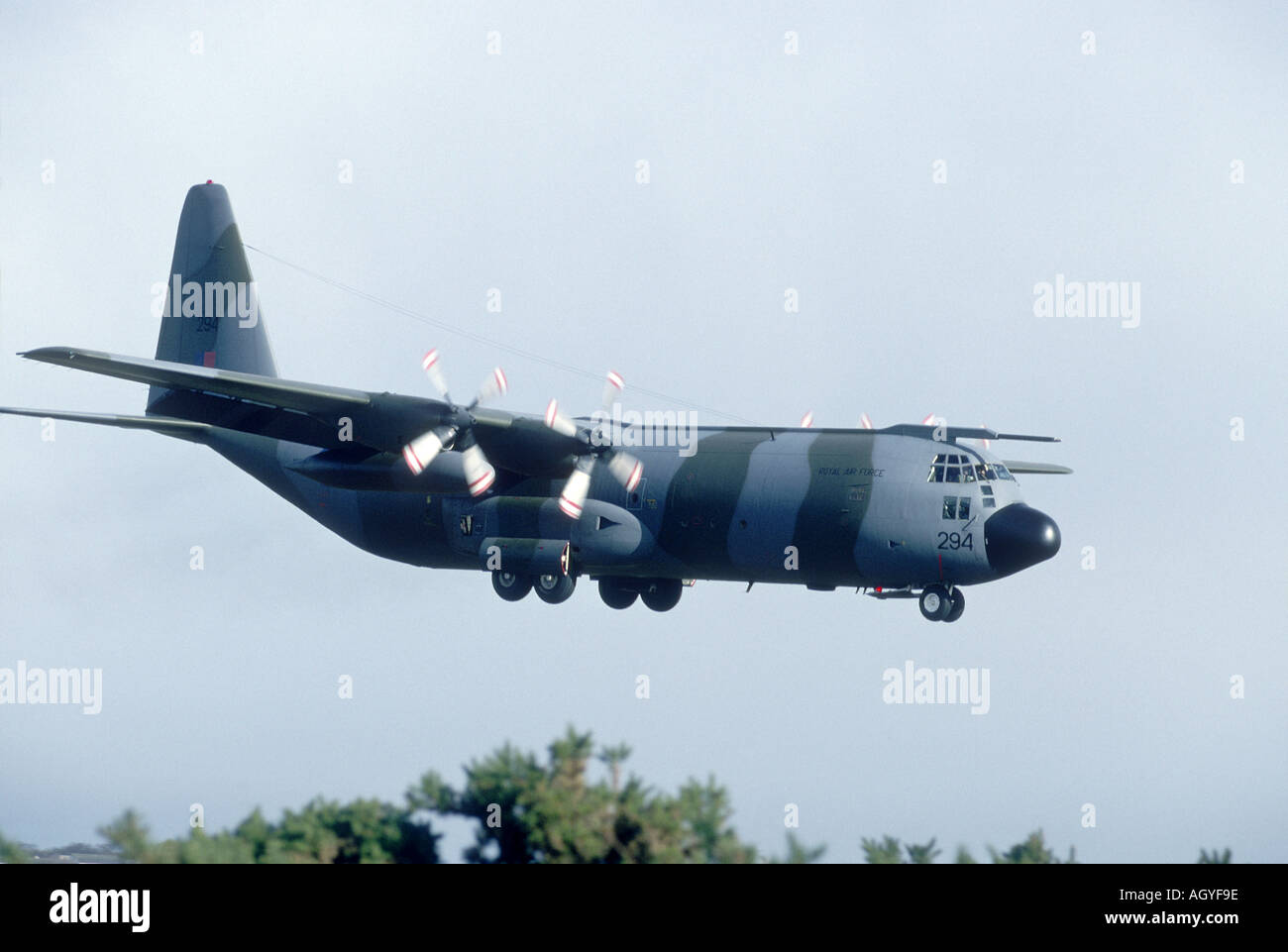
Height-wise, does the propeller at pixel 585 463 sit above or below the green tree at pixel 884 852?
above

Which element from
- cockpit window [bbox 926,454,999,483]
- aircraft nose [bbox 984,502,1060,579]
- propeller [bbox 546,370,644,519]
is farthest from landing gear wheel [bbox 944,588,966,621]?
propeller [bbox 546,370,644,519]

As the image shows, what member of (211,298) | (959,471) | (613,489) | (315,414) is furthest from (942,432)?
(211,298)

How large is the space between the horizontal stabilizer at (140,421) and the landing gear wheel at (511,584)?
7567 millimetres

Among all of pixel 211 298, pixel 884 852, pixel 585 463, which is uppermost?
pixel 211 298

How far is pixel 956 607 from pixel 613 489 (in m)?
7.58

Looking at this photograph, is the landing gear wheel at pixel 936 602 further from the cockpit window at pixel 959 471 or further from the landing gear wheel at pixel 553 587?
the landing gear wheel at pixel 553 587

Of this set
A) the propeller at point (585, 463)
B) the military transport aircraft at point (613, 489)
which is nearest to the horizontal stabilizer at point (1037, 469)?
the military transport aircraft at point (613, 489)

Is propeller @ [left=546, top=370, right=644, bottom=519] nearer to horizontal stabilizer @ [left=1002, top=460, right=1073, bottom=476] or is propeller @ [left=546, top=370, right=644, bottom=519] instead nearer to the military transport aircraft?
the military transport aircraft

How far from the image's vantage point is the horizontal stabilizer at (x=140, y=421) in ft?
102

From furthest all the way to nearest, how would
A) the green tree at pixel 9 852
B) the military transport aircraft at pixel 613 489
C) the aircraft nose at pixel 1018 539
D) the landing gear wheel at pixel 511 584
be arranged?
the landing gear wheel at pixel 511 584 < the military transport aircraft at pixel 613 489 < the aircraft nose at pixel 1018 539 < the green tree at pixel 9 852

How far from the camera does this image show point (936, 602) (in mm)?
29719

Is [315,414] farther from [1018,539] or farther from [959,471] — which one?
[1018,539]
